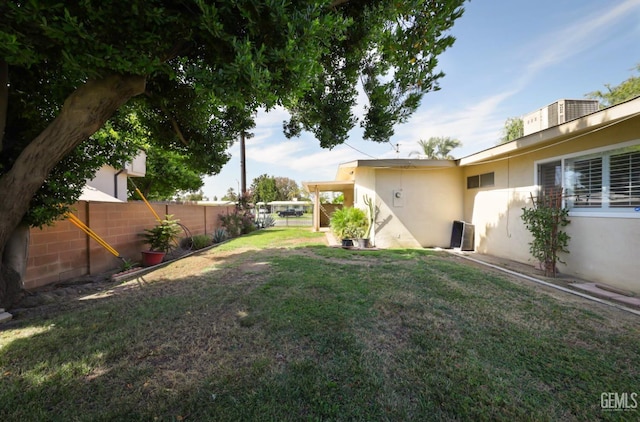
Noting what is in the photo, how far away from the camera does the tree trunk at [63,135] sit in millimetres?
2965

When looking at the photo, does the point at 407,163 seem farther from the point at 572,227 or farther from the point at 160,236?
the point at 160,236

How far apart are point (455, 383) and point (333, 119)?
14.8ft

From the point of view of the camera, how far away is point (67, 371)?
2.33 metres

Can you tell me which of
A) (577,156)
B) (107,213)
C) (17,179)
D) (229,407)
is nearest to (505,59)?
(577,156)

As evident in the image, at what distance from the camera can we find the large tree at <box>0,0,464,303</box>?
245cm

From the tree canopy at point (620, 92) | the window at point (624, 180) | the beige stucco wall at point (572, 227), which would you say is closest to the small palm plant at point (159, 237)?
the beige stucco wall at point (572, 227)

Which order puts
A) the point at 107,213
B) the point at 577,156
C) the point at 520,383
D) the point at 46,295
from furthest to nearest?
1. the point at 107,213
2. the point at 577,156
3. the point at 46,295
4. the point at 520,383

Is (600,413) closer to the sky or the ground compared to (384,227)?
closer to the ground

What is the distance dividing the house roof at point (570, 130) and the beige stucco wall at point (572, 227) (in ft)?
0.73

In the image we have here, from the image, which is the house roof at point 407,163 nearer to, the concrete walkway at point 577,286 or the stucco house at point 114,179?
the concrete walkway at point 577,286

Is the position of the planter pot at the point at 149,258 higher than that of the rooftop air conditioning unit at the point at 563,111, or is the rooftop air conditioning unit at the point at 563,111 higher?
the rooftop air conditioning unit at the point at 563,111

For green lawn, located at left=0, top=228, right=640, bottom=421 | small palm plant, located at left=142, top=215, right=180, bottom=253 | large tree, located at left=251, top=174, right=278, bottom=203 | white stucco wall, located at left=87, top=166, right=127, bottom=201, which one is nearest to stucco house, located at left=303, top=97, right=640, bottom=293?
green lawn, located at left=0, top=228, right=640, bottom=421

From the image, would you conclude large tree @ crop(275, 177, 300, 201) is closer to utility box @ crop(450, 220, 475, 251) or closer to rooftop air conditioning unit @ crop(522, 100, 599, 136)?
utility box @ crop(450, 220, 475, 251)

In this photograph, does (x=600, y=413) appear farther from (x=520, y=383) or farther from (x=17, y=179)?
(x=17, y=179)
